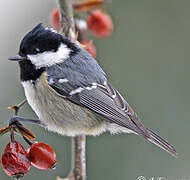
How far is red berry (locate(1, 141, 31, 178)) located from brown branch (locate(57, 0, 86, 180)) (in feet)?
0.73

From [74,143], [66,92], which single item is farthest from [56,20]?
[74,143]

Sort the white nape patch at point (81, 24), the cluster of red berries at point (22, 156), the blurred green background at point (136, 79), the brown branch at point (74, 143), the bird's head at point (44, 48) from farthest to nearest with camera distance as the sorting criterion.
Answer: the blurred green background at point (136, 79)
the white nape patch at point (81, 24)
the bird's head at point (44, 48)
the brown branch at point (74, 143)
the cluster of red berries at point (22, 156)

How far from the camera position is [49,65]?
192 cm

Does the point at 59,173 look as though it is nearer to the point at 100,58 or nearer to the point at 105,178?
the point at 105,178

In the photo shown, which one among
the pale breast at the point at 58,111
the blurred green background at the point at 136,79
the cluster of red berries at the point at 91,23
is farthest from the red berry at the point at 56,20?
the blurred green background at the point at 136,79

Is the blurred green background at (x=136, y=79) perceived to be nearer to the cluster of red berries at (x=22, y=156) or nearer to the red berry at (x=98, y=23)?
the red berry at (x=98, y=23)

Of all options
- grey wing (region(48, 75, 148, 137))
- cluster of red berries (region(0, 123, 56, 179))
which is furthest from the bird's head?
cluster of red berries (region(0, 123, 56, 179))

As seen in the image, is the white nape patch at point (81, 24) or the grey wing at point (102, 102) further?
the white nape patch at point (81, 24)

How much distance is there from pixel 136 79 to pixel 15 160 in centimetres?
189

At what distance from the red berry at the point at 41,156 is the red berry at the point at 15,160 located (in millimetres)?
27

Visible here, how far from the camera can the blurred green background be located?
2771mm

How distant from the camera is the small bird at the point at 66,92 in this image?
6.17ft

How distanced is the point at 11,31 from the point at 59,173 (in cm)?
161

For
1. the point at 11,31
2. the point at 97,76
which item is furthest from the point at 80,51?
the point at 11,31
